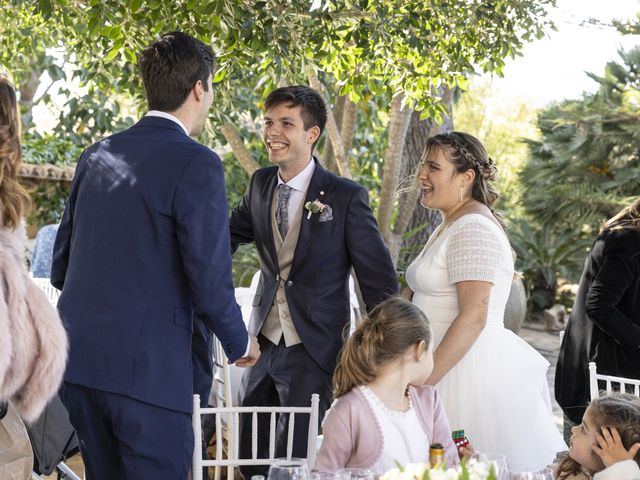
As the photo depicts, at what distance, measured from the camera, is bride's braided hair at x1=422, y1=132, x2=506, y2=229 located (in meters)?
3.13

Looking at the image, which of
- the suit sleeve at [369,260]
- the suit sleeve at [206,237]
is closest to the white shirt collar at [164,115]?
the suit sleeve at [206,237]

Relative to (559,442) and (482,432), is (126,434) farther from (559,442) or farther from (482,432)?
(559,442)

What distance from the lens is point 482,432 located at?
314 centimetres

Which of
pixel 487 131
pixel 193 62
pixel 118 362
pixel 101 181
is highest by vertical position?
pixel 487 131

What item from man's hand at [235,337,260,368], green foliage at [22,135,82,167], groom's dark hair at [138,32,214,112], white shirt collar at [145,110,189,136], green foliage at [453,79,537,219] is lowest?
man's hand at [235,337,260,368]

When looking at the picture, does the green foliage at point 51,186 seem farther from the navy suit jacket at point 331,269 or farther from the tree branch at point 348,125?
the navy suit jacket at point 331,269

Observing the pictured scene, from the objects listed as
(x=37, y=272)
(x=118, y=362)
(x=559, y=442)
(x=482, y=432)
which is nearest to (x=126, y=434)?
(x=118, y=362)

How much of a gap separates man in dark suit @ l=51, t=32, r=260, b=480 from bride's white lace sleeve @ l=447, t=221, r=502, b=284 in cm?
82

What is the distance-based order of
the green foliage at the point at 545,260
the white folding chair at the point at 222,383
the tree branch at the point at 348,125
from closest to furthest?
the white folding chair at the point at 222,383
the tree branch at the point at 348,125
the green foliage at the point at 545,260

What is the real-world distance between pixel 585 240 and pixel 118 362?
11370mm

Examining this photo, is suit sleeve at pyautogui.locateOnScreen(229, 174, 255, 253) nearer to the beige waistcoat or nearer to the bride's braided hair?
the beige waistcoat

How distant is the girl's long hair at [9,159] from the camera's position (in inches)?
83.5

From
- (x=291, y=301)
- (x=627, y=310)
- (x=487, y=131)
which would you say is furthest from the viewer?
(x=487, y=131)

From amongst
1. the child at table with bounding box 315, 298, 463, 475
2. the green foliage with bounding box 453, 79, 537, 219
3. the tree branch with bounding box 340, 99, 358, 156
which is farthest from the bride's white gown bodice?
the green foliage with bounding box 453, 79, 537, 219
